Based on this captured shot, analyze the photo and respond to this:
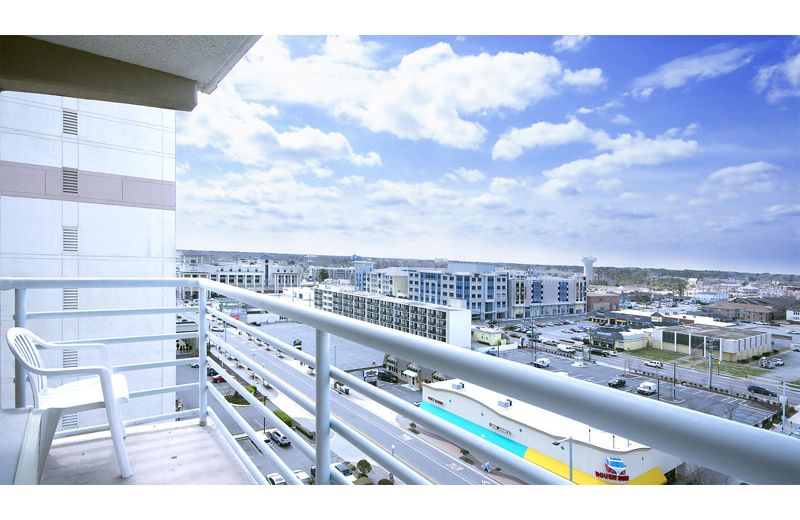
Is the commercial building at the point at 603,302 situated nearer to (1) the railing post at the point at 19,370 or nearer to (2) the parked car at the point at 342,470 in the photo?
(2) the parked car at the point at 342,470

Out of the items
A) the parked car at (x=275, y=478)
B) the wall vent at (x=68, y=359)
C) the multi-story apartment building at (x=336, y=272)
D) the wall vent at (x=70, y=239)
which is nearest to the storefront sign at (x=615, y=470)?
the parked car at (x=275, y=478)

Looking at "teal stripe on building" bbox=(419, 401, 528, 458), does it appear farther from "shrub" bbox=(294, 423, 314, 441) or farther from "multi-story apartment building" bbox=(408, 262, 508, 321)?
"multi-story apartment building" bbox=(408, 262, 508, 321)

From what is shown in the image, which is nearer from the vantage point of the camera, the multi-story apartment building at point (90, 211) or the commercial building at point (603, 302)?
the commercial building at point (603, 302)

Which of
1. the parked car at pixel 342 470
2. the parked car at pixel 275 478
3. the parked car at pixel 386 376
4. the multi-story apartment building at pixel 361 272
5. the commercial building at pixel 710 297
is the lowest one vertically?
the parked car at pixel 275 478

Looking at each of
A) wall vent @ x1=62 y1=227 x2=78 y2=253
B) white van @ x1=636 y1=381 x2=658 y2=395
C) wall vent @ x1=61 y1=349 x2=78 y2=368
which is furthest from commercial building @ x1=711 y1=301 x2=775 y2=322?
wall vent @ x1=62 y1=227 x2=78 y2=253

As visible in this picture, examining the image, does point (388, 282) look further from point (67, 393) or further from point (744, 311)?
point (67, 393)

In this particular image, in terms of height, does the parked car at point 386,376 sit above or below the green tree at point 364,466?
above
